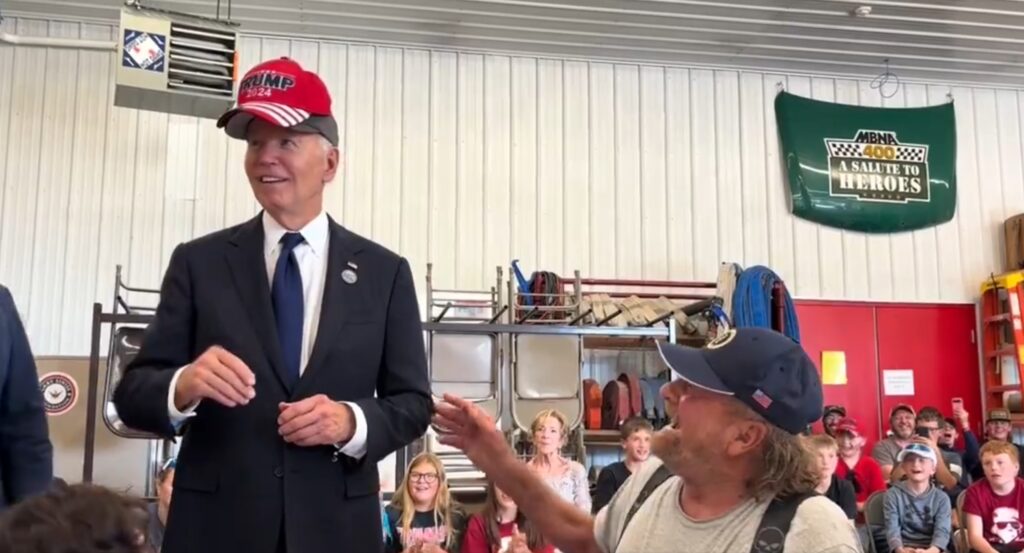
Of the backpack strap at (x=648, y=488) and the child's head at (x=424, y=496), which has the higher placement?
the backpack strap at (x=648, y=488)

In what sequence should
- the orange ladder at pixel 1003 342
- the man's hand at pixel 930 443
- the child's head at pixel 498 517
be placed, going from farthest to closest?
the orange ladder at pixel 1003 342, the man's hand at pixel 930 443, the child's head at pixel 498 517

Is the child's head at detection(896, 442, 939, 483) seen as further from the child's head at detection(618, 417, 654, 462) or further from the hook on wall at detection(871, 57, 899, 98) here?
the hook on wall at detection(871, 57, 899, 98)

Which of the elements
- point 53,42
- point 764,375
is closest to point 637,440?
point 764,375

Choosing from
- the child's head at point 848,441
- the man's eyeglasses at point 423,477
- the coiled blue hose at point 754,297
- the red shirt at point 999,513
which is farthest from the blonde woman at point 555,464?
the red shirt at point 999,513

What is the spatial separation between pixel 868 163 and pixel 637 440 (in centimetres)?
415

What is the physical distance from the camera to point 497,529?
5363 mm

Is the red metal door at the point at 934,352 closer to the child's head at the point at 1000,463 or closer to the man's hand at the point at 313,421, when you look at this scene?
the child's head at the point at 1000,463

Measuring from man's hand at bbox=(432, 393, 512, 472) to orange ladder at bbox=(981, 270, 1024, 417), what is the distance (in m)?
7.17

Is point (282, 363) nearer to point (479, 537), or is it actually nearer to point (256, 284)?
point (256, 284)

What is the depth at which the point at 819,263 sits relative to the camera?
8.53 metres

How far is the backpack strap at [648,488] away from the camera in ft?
6.21

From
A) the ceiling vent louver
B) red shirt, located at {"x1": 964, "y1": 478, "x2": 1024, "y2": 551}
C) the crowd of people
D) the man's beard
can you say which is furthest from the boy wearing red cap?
the man's beard

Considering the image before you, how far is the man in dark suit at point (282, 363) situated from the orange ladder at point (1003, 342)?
24.9 feet

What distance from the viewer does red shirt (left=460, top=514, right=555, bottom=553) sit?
5.31 meters
